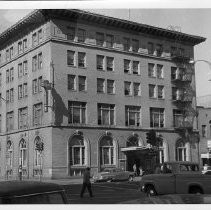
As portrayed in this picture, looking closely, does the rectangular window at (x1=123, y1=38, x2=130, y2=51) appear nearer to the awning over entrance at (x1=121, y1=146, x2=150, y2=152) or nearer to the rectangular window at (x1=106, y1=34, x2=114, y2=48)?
the rectangular window at (x1=106, y1=34, x2=114, y2=48)

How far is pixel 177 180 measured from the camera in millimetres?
13352

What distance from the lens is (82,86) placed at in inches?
547

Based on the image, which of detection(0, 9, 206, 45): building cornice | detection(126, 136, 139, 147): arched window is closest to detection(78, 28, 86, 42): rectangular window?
detection(0, 9, 206, 45): building cornice

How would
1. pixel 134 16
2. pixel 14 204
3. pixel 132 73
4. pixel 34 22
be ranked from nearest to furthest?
pixel 14 204 < pixel 134 16 < pixel 34 22 < pixel 132 73

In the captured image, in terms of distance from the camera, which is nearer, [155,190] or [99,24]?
[99,24]

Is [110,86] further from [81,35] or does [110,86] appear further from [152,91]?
[81,35]

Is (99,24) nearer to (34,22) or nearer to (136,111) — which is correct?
(34,22)

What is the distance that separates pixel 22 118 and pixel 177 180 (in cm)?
524

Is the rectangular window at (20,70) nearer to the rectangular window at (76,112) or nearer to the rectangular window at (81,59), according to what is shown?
the rectangular window at (76,112)

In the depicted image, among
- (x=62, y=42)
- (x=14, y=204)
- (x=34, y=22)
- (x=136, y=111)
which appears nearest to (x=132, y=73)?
(x=136, y=111)

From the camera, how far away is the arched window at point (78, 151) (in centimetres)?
1395

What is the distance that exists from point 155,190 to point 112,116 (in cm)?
268

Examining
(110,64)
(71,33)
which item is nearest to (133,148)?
(110,64)

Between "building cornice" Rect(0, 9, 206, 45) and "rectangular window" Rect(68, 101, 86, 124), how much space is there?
9.19 feet
